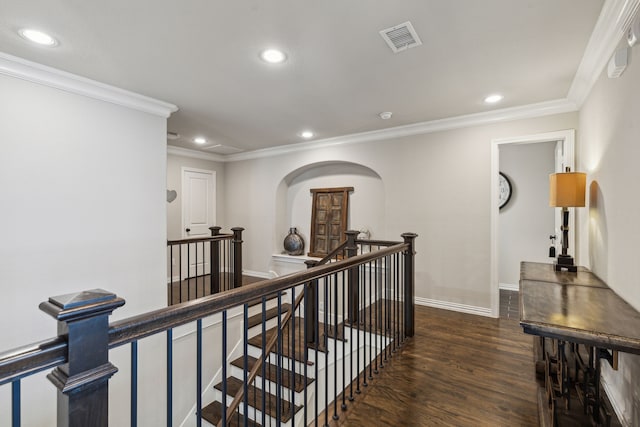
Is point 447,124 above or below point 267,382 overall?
above

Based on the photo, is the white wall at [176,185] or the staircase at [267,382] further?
the white wall at [176,185]

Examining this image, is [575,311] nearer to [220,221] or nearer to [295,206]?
[295,206]

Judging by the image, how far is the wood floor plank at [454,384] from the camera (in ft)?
6.35

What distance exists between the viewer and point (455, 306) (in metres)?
3.96

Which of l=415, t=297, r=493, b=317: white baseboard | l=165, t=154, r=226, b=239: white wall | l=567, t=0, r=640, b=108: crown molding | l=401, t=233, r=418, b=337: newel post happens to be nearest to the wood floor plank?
l=401, t=233, r=418, b=337: newel post

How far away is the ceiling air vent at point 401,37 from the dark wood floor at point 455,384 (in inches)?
99.4

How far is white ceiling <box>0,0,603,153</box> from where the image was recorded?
1889 millimetres

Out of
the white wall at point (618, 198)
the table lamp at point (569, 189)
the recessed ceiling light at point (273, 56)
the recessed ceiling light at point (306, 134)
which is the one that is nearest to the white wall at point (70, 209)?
the recessed ceiling light at point (273, 56)

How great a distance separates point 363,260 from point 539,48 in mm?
2091

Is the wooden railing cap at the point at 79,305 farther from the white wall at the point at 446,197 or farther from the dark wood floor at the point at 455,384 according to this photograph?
the white wall at the point at 446,197

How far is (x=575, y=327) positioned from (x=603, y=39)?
2.00 meters

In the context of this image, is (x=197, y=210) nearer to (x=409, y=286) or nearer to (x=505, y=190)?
(x=409, y=286)

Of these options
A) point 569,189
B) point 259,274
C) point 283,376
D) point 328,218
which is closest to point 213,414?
point 283,376

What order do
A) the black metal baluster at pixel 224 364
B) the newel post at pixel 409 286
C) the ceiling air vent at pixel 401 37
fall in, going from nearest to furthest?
the black metal baluster at pixel 224 364 → the ceiling air vent at pixel 401 37 → the newel post at pixel 409 286
